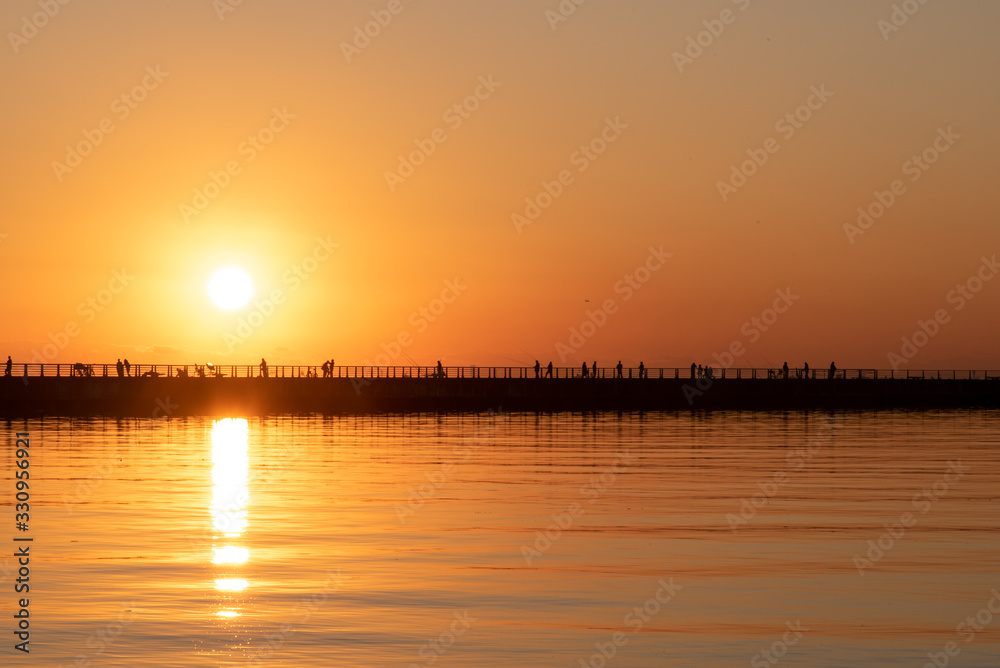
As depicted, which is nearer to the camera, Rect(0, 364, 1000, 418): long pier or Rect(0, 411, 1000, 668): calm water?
Rect(0, 411, 1000, 668): calm water

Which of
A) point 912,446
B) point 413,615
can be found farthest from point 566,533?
point 912,446

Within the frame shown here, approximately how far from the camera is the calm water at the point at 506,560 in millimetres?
15758

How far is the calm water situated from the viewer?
1576cm

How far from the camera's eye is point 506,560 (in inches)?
867

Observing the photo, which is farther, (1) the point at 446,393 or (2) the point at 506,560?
(1) the point at 446,393

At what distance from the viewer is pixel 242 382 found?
95.5 metres

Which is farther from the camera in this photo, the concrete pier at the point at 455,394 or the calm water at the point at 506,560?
the concrete pier at the point at 455,394

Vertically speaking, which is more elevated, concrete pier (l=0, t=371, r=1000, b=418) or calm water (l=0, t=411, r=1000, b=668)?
concrete pier (l=0, t=371, r=1000, b=418)

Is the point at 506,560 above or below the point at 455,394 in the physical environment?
below

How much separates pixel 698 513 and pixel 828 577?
7958 millimetres

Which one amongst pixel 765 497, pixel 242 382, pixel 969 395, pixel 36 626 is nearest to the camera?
pixel 36 626

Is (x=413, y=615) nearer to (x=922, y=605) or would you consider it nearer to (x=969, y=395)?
(x=922, y=605)

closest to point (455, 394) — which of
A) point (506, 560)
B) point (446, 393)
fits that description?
point (446, 393)

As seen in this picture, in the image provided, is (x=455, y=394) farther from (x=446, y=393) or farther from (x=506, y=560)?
(x=506, y=560)
